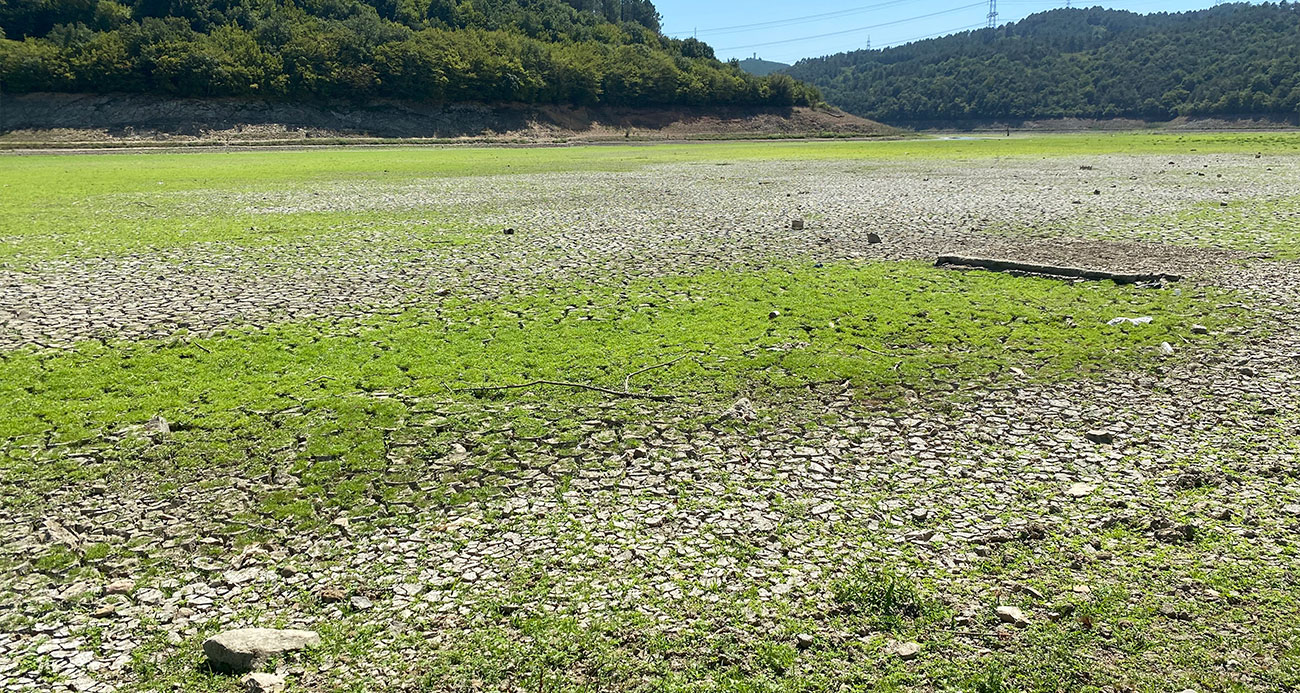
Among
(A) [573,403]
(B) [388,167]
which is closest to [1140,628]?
(A) [573,403]

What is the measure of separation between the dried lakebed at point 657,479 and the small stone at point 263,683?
96mm

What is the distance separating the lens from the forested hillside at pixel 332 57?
93.8 metres

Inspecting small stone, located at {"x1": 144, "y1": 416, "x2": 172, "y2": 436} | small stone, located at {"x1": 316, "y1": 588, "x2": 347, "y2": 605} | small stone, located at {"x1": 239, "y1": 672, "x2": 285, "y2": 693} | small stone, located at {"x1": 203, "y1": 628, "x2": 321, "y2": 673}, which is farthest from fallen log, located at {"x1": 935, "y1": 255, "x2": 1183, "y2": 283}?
small stone, located at {"x1": 239, "y1": 672, "x2": 285, "y2": 693}

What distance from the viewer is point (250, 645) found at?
4121mm

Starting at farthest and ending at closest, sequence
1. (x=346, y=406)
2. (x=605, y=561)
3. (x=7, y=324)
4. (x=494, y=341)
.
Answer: (x=7, y=324) → (x=494, y=341) → (x=346, y=406) → (x=605, y=561)

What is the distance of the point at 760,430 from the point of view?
23.4 feet

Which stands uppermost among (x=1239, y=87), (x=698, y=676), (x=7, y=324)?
(x=1239, y=87)

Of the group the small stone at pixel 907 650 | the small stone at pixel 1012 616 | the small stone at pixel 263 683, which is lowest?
the small stone at pixel 907 650

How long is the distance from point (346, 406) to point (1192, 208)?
70.6 ft

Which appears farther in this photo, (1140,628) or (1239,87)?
(1239,87)

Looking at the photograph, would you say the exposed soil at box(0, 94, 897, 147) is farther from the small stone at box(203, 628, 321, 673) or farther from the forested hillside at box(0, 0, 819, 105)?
the small stone at box(203, 628, 321, 673)

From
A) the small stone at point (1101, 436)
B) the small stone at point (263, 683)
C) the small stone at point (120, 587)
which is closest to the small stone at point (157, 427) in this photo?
the small stone at point (120, 587)

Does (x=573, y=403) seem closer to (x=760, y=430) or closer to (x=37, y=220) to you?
(x=760, y=430)

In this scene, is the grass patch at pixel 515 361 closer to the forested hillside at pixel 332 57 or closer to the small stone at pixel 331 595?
the small stone at pixel 331 595
